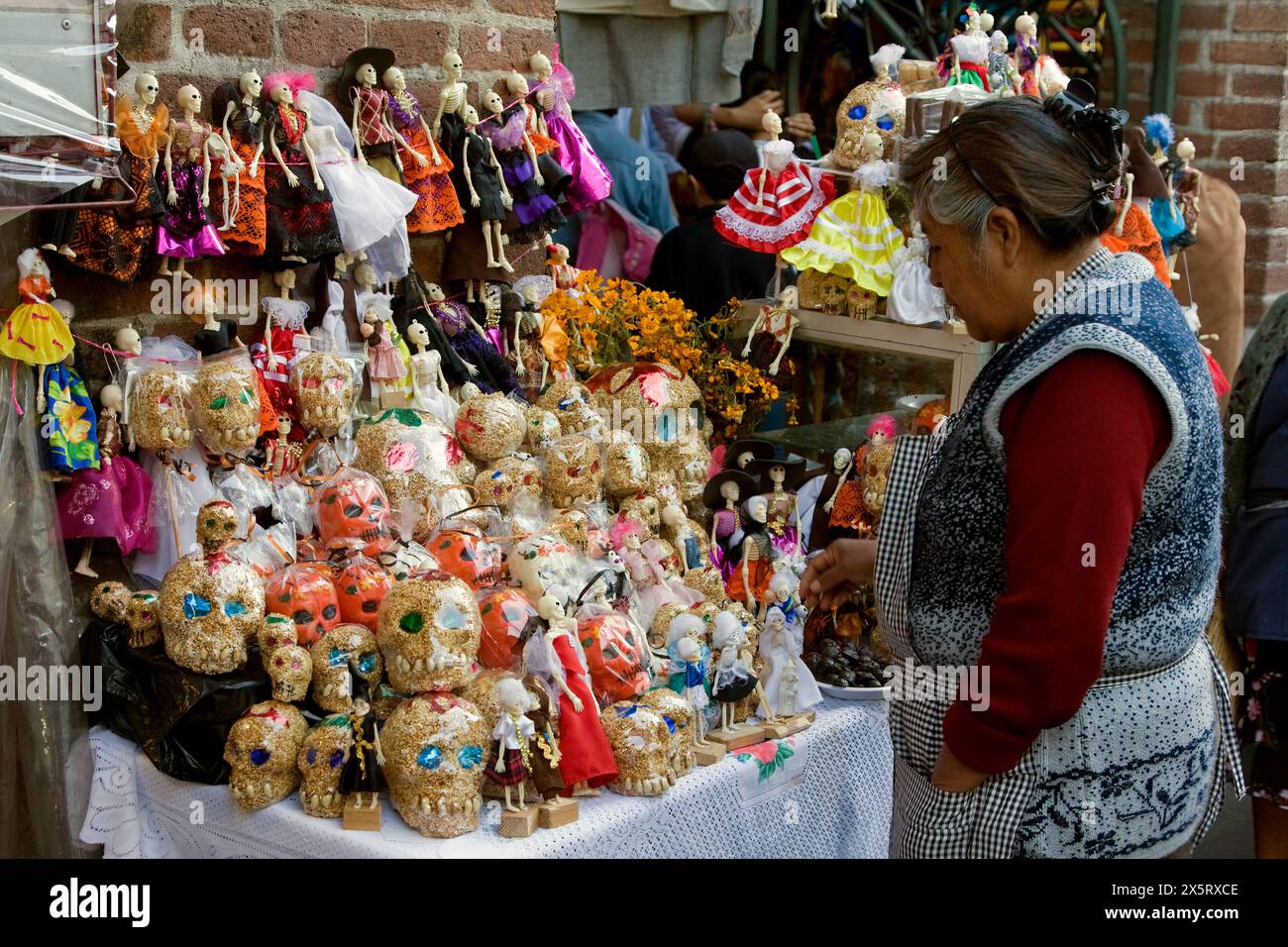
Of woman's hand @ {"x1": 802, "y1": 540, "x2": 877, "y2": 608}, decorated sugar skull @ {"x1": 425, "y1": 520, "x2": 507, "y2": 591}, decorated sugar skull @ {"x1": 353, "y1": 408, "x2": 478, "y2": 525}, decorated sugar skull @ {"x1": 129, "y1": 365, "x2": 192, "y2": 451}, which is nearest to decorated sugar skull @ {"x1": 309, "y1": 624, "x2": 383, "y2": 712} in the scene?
decorated sugar skull @ {"x1": 425, "y1": 520, "x2": 507, "y2": 591}

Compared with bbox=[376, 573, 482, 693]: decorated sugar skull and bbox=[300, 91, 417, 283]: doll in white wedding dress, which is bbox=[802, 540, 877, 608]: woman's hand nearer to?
bbox=[376, 573, 482, 693]: decorated sugar skull

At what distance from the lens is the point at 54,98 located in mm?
2240

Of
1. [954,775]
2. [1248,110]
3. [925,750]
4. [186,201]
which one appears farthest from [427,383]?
[1248,110]

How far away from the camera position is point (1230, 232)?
4859 millimetres

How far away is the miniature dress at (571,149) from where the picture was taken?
11.1ft

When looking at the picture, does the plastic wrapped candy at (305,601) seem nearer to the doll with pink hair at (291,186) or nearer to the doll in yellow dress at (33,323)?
the doll in yellow dress at (33,323)

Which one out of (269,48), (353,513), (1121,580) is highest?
(269,48)

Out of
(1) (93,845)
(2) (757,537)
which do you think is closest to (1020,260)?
Result: (2) (757,537)

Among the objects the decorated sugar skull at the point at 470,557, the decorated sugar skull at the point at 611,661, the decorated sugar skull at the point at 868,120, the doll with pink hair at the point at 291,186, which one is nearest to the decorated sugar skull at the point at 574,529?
the decorated sugar skull at the point at 470,557

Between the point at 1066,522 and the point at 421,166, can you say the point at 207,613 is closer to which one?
the point at 421,166

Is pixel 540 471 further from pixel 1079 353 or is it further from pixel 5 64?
pixel 1079 353

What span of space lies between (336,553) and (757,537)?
0.95 meters

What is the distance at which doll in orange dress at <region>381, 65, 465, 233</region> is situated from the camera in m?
3.11

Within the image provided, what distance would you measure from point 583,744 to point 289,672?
523mm
